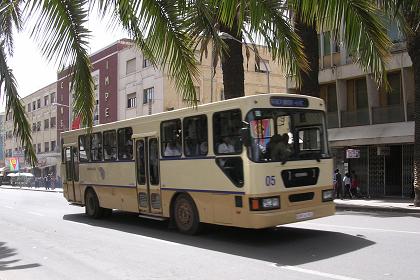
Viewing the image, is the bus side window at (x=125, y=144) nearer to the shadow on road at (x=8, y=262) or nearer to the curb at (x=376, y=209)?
the shadow on road at (x=8, y=262)

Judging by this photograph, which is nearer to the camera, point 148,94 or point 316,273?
point 316,273

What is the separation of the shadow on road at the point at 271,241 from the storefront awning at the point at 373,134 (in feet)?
48.4

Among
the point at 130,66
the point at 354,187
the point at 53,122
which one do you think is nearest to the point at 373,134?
the point at 354,187

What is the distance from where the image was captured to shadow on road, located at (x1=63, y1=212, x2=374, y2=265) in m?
9.20

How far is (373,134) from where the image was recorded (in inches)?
1050

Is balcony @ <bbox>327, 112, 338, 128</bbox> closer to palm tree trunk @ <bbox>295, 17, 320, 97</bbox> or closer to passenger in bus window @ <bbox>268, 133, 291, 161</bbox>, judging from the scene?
palm tree trunk @ <bbox>295, 17, 320, 97</bbox>

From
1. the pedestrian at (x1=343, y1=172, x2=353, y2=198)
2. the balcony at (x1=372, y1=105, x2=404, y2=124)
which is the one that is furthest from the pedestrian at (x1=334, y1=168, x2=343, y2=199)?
the balcony at (x1=372, y1=105, x2=404, y2=124)

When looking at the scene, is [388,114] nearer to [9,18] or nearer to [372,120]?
[372,120]

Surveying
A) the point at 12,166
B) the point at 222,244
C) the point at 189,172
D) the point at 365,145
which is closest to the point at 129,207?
the point at 189,172

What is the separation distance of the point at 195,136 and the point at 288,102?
2253mm

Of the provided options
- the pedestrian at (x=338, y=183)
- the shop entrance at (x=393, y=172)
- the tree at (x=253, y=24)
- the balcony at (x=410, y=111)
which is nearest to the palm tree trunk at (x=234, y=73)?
the pedestrian at (x=338, y=183)

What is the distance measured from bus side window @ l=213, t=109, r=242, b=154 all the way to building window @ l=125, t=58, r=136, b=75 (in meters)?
40.5

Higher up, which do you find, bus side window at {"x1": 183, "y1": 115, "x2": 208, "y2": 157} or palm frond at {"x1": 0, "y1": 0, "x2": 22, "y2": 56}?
palm frond at {"x1": 0, "y1": 0, "x2": 22, "y2": 56}

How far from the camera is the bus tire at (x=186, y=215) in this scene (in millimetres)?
11711
